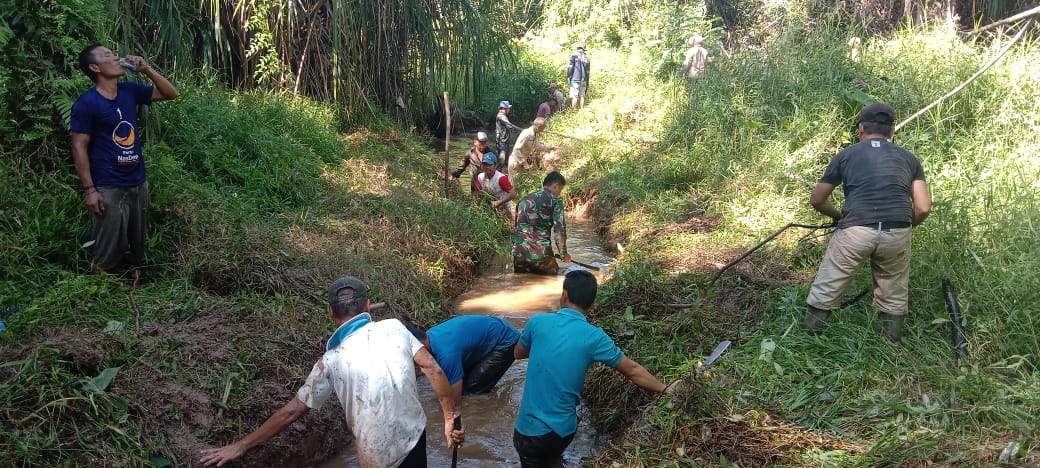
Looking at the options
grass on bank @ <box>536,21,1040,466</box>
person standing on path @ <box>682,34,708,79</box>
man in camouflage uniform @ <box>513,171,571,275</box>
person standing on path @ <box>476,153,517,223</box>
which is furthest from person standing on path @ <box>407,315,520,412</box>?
person standing on path @ <box>682,34,708,79</box>

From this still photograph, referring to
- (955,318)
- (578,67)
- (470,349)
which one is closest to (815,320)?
(955,318)

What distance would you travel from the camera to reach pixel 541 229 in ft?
26.3

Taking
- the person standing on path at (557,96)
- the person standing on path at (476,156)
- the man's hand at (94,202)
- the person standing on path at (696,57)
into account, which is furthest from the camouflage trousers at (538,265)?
the person standing on path at (557,96)

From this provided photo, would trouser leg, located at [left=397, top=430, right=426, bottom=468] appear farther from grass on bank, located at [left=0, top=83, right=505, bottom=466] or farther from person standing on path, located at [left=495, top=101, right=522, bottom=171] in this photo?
person standing on path, located at [left=495, top=101, right=522, bottom=171]

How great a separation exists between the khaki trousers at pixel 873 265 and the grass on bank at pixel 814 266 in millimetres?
258

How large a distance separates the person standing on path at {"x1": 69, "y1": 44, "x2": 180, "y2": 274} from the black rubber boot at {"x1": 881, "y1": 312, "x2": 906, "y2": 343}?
17.4 ft

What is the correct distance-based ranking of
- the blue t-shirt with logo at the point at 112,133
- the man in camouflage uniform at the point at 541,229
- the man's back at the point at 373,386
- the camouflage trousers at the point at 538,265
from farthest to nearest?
the camouflage trousers at the point at 538,265, the man in camouflage uniform at the point at 541,229, the blue t-shirt with logo at the point at 112,133, the man's back at the point at 373,386

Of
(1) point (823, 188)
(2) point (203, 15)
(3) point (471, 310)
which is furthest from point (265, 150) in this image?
(1) point (823, 188)

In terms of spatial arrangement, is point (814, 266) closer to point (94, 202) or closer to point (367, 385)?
point (367, 385)

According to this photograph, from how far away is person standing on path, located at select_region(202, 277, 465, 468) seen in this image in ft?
10.4

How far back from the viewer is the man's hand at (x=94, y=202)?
4.96 metres

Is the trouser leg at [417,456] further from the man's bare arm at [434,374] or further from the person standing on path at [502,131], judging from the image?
the person standing on path at [502,131]

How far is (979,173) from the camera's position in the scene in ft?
22.1

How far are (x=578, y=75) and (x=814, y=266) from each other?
12705mm
